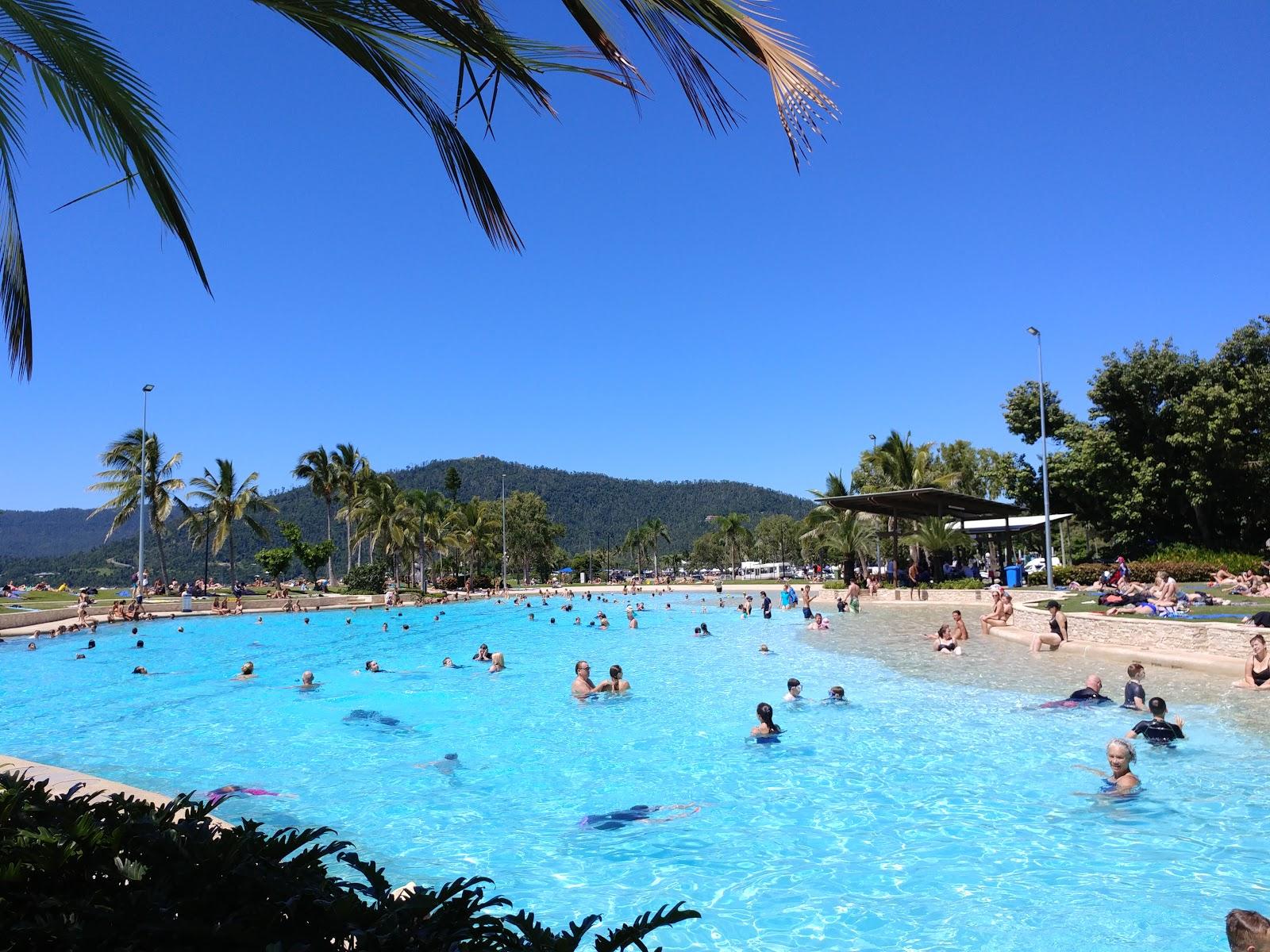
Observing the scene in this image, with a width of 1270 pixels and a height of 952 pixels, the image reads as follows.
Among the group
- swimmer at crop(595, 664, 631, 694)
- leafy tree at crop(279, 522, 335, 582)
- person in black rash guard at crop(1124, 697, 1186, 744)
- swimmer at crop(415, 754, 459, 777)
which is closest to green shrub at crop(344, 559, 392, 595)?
leafy tree at crop(279, 522, 335, 582)

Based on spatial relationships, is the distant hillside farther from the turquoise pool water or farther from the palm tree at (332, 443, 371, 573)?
the turquoise pool water

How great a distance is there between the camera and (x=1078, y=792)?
883 centimetres

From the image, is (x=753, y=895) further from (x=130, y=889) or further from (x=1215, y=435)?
(x=1215, y=435)

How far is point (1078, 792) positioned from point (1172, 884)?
2.35 meters

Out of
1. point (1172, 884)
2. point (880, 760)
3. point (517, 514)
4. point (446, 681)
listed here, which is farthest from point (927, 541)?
point (517, 514)

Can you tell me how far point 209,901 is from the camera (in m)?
2.69

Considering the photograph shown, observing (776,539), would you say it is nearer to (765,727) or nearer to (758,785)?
(765,727)

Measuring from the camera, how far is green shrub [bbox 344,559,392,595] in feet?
171

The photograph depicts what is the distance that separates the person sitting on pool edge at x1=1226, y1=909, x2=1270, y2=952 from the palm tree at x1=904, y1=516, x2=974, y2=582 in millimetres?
35136

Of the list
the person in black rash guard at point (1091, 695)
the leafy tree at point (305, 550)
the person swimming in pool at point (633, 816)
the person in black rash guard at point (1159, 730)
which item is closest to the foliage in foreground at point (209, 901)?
the person swimming in pool at point (633, 816)

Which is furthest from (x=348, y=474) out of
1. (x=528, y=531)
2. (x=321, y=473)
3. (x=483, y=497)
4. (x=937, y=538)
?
(x=483, y=497)

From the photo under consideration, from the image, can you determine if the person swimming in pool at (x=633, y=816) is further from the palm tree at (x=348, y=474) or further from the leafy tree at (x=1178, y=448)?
the palm tree at (x=348, y=474)

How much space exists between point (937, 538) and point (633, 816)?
3223 centimetres

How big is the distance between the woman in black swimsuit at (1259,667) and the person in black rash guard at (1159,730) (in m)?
3.54
